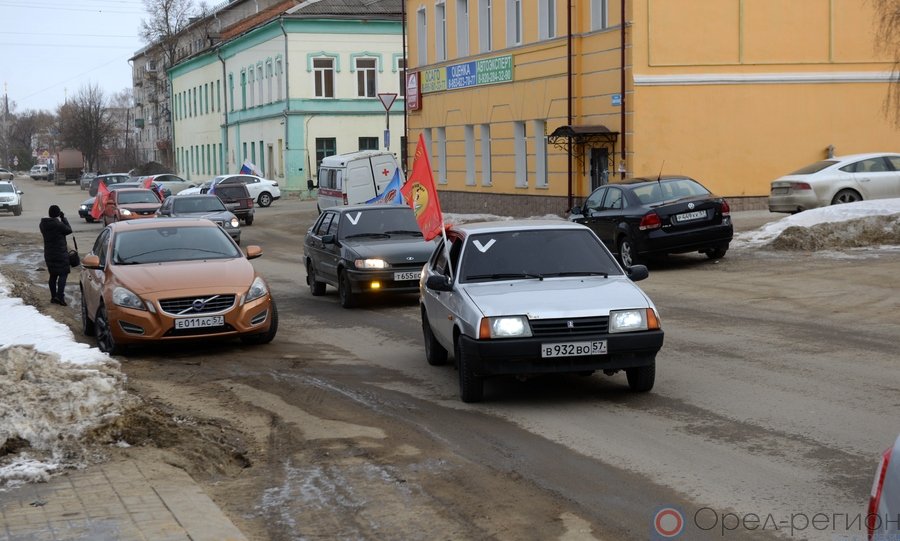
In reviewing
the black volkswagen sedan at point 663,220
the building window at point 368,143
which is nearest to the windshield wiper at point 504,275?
the black volkswagen sedan at point 663,220

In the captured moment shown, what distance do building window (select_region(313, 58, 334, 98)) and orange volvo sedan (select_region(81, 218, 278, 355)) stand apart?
163ft

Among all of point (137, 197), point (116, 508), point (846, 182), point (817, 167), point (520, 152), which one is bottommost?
point (116, 508)

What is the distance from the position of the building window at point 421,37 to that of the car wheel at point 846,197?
2216 cm

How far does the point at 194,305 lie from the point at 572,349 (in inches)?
200

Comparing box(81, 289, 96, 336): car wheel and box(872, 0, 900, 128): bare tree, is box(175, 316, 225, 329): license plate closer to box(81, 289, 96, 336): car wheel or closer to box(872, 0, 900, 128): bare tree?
box(81, 289, 96, 336): car wheel

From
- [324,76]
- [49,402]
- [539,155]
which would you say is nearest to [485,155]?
[539,155]

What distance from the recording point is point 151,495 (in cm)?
671

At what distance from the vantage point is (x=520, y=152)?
37375 millimetres

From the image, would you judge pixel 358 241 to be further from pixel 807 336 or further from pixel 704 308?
pixel 807 336

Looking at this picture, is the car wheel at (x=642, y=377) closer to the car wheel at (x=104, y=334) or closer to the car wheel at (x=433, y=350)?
the car wheel at (x=433, y=350)

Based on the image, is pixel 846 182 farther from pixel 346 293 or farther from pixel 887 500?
pixel 887 500

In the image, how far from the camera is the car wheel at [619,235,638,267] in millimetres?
21516

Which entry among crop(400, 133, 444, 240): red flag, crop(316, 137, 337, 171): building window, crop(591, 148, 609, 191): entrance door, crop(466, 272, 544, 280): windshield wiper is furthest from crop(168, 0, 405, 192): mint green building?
crop(466, 272, 544, 280): windshield wiper

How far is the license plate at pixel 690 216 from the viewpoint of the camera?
21286mm
